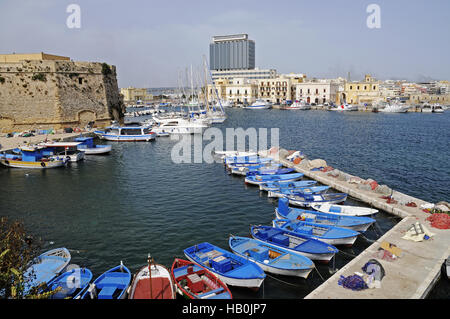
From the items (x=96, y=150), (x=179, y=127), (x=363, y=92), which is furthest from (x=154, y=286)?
(x=363, y=92)

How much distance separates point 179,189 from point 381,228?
14356 mm

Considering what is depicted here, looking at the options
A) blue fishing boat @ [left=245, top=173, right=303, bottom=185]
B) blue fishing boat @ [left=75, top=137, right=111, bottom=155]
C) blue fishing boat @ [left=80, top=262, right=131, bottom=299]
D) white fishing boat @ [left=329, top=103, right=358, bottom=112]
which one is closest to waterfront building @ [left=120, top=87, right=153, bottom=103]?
white fishing boat @ [left=329, top=103, right=358, bottom=112]

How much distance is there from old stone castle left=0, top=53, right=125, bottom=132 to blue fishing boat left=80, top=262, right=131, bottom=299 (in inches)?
1697

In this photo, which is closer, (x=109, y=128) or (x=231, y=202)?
(x=231, y=202)

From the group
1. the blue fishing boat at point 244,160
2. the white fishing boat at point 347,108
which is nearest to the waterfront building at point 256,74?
the white fishing boat at point 347,108

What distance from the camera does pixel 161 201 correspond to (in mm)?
22109

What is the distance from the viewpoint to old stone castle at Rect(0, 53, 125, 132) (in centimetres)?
4584

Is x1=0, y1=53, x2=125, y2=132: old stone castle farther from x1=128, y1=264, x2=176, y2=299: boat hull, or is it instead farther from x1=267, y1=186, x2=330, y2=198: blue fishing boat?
x1=128, y1=264, x2=176, y2=299: boat hull

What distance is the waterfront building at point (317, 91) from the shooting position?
125500mm

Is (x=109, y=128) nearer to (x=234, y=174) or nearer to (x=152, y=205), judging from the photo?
(x=234, y=174)

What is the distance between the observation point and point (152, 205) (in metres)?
21.4

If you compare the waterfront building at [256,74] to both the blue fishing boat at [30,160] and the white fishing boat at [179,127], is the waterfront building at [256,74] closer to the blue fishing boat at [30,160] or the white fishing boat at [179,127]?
the white fishing boat at [179,127]
